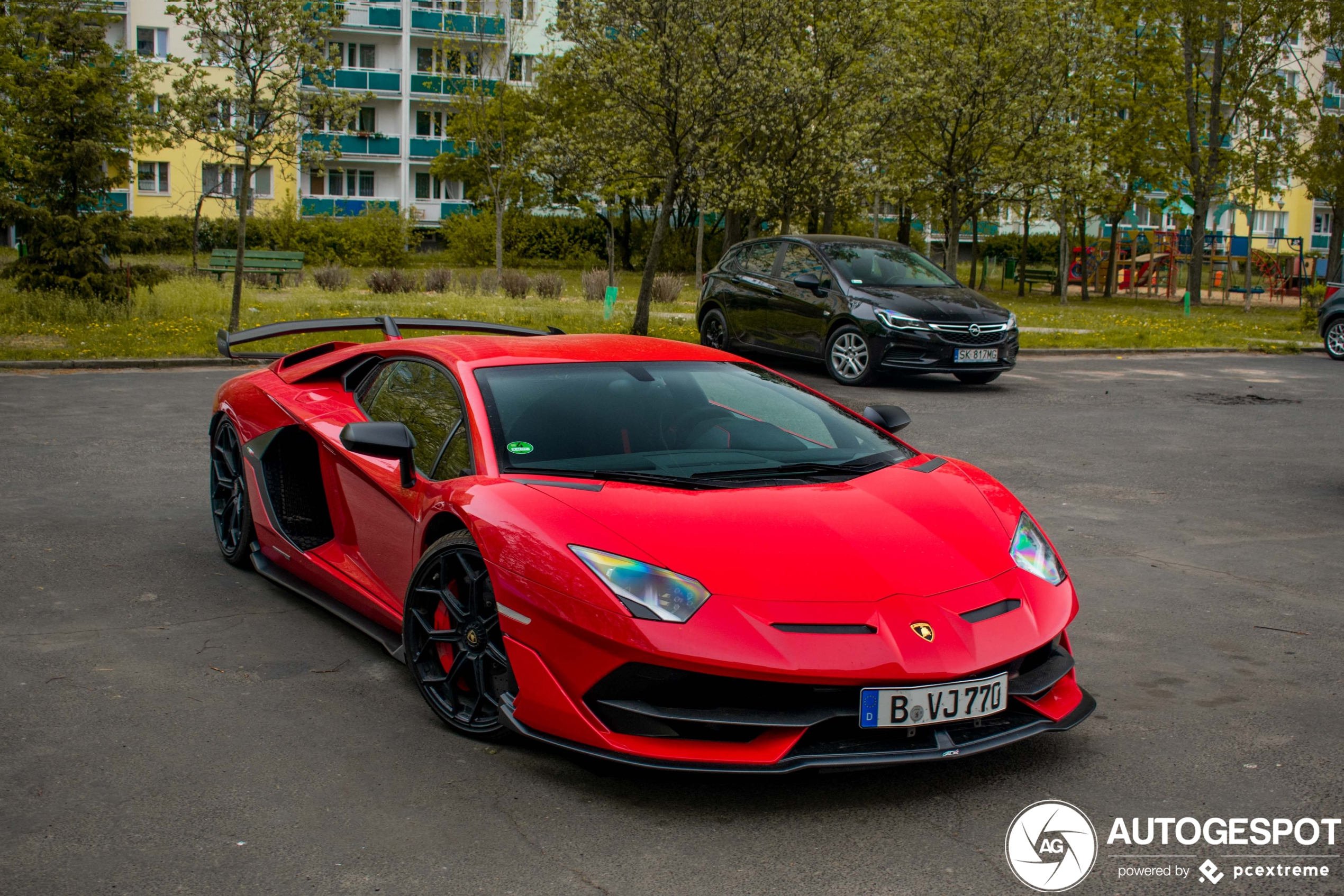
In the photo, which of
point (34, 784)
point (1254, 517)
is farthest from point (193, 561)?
point (1254, 517)

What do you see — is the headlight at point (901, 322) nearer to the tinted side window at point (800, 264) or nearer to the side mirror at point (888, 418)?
the tinted side window at point (800, 264)

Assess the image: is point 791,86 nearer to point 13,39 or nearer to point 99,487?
point 13,39

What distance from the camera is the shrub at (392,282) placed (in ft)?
85.8

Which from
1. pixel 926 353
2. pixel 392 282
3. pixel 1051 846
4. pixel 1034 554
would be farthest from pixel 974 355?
pixel 392 282

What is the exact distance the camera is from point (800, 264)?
15.5 meters

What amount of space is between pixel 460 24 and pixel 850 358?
1541 inches

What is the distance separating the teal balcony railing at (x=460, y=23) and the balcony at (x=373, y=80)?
2.48 m

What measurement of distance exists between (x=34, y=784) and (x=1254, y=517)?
261 inches

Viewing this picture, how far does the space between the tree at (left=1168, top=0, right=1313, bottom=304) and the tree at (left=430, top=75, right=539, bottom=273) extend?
57.7ft

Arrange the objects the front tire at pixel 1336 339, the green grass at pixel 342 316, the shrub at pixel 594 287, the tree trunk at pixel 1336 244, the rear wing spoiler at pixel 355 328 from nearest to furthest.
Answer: the rear wing spoiler at pixel 355 328, the green grass at pixel 342 316, the front tire at pixel 1336 339, the shrub at pixel 594 287, the tree trunk at pixel 1336 244

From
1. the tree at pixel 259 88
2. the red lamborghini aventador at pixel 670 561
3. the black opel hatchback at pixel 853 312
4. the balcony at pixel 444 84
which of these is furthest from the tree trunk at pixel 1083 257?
the red lamborghini aventador at pixel 670 561

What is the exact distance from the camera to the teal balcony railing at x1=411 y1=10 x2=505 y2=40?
133 feet

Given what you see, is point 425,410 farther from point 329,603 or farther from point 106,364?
point 106,364

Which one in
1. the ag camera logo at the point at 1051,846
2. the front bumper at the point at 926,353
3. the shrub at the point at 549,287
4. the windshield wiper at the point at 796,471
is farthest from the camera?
the shrub at the point at 549,287
